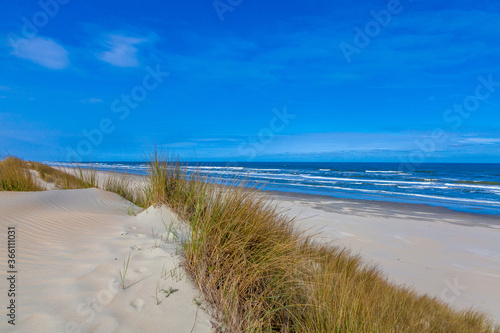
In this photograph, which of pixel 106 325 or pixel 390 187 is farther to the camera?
pixel 390 187

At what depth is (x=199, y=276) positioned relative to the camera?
2.71 meters

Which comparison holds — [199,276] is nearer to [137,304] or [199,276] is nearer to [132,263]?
[137,304]

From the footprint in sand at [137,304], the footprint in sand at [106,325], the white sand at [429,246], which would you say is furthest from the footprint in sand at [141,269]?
the white sand at [429,246]

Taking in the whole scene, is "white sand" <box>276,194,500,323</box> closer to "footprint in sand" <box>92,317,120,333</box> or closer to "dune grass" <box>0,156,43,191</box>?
"footprint in sand" <box>92,317,120,333</box>

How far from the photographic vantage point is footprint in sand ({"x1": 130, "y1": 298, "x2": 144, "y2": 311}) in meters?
2.38

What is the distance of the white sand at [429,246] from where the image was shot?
505cm

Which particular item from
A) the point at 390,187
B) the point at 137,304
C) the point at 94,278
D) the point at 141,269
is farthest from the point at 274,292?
the point at 390,187

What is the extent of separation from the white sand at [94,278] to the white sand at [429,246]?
3.84 meters

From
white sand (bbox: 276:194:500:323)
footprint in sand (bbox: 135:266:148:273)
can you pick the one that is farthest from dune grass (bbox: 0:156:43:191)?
white sand (bbox: 276:194:500:323)

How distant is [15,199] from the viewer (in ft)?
18.4

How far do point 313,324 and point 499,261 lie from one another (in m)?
6.93

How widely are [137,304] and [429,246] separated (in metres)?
7.96

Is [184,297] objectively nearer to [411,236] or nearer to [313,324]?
[313,324]

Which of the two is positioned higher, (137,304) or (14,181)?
(14,181)
